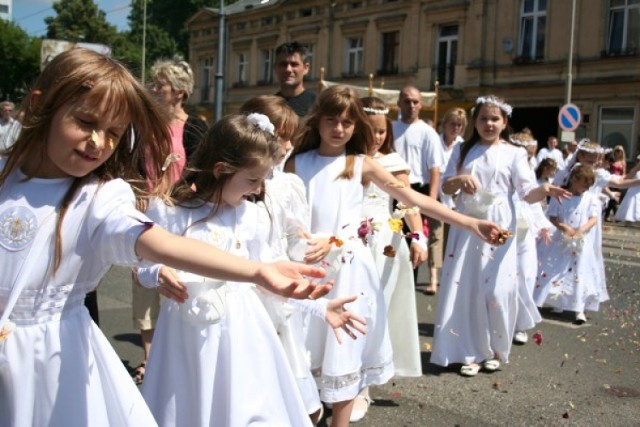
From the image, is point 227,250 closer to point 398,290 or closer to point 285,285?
point 285,285

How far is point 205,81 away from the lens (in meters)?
45.1

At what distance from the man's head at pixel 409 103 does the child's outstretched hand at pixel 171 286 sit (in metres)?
6.16

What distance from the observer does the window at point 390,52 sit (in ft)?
105

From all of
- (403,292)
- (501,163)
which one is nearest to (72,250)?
(403,292)

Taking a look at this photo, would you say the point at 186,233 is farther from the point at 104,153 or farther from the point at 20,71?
the point at 20,71

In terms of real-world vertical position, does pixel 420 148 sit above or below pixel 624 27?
below

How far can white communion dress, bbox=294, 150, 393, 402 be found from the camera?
4086 millimetres

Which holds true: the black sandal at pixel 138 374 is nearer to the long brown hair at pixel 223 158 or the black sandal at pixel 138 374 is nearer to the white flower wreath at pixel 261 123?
the long brown hair at pixel 223 158

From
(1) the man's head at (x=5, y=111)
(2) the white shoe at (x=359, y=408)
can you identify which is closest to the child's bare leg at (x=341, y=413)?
(2) the white shoe at (x=359, y=408)

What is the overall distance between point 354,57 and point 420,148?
1035 inches

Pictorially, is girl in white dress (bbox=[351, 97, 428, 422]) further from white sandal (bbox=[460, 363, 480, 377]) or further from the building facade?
the building facade

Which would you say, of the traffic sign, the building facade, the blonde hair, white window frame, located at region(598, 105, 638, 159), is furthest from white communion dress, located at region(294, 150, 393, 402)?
white window frame, located at region(598, 105, 638, 159)

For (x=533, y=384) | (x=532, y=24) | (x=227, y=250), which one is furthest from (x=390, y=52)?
(x=227, y=250)

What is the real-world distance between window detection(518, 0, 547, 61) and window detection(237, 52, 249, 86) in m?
17.7
